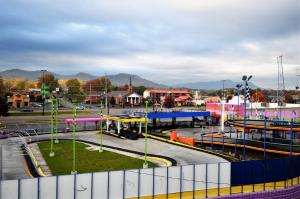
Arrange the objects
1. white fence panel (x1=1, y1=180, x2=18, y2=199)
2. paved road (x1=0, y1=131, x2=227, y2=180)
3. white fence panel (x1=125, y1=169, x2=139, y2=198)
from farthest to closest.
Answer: paved road (x1=0, y1=131, x2=227, y2=180) → white fence panel (x1=125, y1=169, x2=139, y2=198) → white fence panel (x1=1, y1=180, x2=18, y2=199)

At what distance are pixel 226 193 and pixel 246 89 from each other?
20.7m

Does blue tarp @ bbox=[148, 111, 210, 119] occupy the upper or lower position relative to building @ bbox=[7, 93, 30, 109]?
lower

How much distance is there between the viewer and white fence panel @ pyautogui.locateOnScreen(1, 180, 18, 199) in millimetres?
15680

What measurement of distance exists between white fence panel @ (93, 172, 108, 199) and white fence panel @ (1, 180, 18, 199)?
408 centimetres

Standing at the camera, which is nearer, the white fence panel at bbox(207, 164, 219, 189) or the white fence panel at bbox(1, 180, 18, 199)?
the white fence panel at bbox(1, 180, 18, 199)

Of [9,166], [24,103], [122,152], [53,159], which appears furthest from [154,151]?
[24,103]

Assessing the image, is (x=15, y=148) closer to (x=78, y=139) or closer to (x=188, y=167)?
(x=78, y=139)

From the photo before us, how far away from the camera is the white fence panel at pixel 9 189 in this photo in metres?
15.7

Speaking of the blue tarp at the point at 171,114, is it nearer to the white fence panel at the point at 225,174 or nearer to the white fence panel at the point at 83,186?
the white fence panel at the point at 225,174

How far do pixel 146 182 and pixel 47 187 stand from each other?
5.62 meters

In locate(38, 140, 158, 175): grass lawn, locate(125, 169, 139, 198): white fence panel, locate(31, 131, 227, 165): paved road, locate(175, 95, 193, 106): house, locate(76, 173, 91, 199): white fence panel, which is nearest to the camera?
locate(76, 173, 91, 199): white fence panel

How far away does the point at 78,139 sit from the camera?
50562 mm

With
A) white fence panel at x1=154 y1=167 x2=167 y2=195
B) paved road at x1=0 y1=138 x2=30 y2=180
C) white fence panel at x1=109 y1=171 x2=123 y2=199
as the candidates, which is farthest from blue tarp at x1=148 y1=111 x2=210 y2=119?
white fence panel at x1=109 y1=171 x2=123 y2=199

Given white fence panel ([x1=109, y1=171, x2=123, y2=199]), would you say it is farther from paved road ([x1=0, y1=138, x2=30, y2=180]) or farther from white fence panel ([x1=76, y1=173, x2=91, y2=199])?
paved road ([x1=0, y1=138, x2=30, y2=180])
